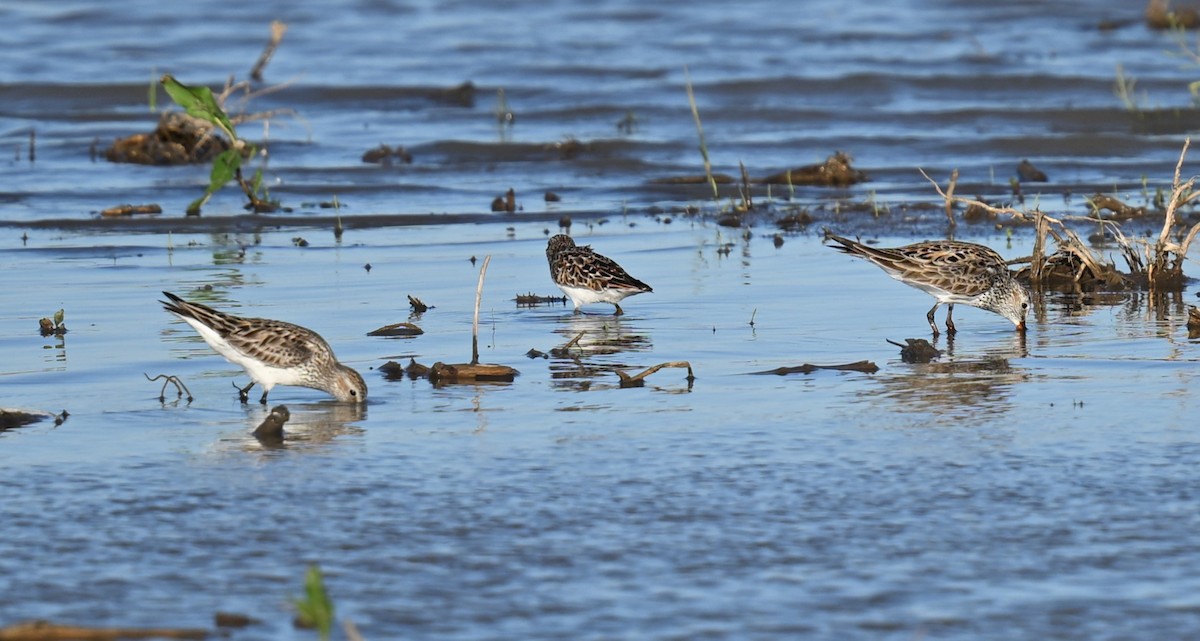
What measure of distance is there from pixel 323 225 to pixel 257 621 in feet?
33.2

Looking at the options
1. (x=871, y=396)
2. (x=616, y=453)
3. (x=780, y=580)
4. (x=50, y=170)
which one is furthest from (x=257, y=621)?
(x=50, y=170)

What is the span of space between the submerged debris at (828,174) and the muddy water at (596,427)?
1.19 ft

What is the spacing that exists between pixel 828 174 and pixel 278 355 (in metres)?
9.99

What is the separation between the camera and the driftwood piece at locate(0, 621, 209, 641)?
15.7 ft

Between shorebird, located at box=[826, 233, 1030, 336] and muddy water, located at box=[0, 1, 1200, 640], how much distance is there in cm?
25

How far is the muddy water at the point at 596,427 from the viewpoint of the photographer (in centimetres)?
532

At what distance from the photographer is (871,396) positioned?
315 inches

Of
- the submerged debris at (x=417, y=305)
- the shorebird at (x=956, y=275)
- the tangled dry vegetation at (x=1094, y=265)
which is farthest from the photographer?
the tangled dry vegetation at (x=1094, y=265)

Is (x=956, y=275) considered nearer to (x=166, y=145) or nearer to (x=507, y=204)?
(x=507, y=204)

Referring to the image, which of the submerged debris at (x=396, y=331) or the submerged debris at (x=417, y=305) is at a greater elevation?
the submerged debris at (x=417, y=305)

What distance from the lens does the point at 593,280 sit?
1062cm

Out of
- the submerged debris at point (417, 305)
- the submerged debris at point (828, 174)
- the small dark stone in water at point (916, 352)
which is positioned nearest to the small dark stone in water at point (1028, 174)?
the submerged debris at point (828, 174)

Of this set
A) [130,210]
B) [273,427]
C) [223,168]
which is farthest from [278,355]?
[130,210]

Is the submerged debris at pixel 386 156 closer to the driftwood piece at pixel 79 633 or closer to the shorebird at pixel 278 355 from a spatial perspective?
the shorebird at pixel 278 355
